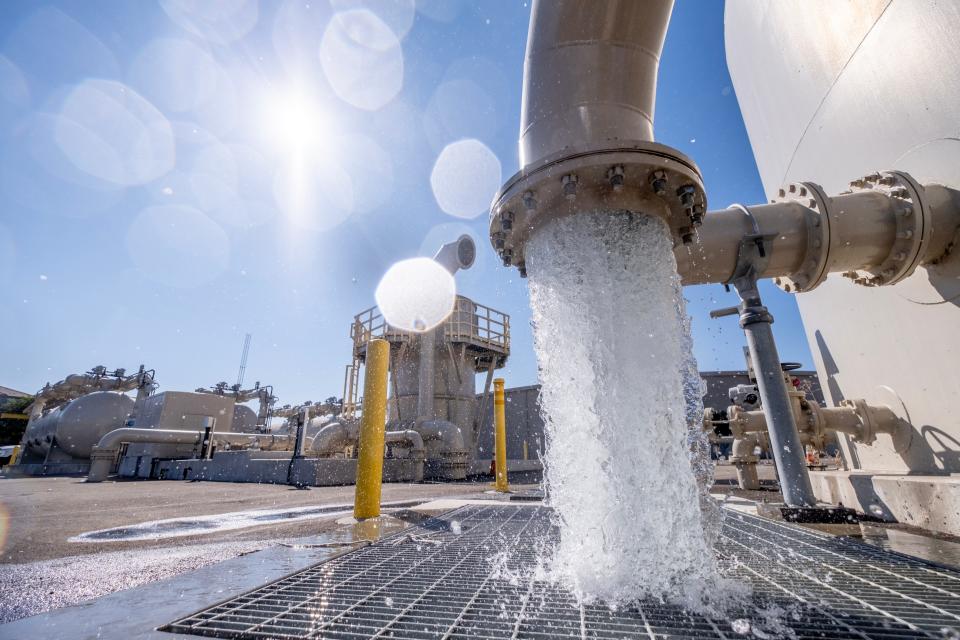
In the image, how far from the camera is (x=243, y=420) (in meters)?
23.3

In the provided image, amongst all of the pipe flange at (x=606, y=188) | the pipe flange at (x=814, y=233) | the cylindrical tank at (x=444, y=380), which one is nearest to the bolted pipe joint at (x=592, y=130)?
the pipe flange at (x=606, y=188)

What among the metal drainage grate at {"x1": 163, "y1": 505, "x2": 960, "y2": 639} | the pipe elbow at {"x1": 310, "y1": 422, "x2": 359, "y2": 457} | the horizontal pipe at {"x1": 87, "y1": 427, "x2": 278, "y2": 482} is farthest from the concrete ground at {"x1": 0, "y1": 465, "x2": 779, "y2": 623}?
the horizontal pipe at {"x1": 87, "y1": 427, "x2": 278, "y2": 482}

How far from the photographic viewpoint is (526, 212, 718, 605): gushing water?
1.50m

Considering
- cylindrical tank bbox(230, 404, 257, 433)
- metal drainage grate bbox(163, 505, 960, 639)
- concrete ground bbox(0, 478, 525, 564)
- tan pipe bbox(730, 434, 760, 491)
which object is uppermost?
cylindrical tank bbox(230, 404, 257, 433)

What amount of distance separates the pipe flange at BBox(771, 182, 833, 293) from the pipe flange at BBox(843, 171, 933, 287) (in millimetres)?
324

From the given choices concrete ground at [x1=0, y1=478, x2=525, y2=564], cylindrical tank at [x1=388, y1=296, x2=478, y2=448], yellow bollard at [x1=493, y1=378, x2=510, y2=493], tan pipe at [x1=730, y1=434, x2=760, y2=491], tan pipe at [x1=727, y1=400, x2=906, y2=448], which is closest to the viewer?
concrete ground at [x1=0, y1=478, x2=525, y2=564]

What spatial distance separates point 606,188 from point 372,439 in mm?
2601

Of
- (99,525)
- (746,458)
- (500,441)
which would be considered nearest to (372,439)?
(99,525)

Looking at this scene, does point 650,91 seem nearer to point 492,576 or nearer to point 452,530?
point 492,576

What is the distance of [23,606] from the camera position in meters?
1.38

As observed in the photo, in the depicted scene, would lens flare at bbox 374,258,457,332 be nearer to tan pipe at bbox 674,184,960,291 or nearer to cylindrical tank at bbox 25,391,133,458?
tan pipe at bbox 674,184,960,291

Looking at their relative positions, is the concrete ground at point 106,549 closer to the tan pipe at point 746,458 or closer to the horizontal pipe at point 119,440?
the tan pipe at point 746,458

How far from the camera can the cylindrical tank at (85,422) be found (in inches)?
666

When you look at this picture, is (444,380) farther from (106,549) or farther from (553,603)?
(553,603)
